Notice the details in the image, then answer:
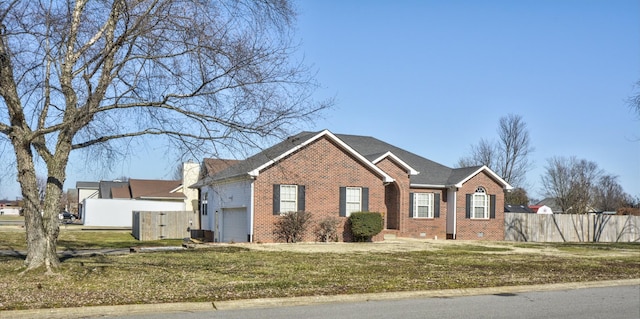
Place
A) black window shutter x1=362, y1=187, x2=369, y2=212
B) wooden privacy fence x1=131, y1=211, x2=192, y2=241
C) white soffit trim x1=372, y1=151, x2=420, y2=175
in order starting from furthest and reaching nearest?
wooden privacy fence x1=131, y1=211, x2=192, y2=241, white soffit trim x1=372, y1=151, x2=420, y2=175, black window shutter x1=362, y1=187, x2=369, y2=212

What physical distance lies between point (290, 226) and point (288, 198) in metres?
1.35

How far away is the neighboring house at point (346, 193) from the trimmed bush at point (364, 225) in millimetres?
509

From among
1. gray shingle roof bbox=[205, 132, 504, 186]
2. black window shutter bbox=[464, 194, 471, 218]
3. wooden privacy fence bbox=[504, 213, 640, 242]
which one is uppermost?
gray shingle roof bbox=[205, 132, 504, 186]

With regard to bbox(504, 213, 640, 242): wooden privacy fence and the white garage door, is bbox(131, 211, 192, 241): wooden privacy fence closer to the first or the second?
the white garage door

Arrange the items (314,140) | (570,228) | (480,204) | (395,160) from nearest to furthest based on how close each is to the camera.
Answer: (314,140) < (395,160) < (480,204) < (570,228)

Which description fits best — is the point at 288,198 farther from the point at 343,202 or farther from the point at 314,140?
the point at 314,140

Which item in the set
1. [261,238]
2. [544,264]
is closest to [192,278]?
[544,264]

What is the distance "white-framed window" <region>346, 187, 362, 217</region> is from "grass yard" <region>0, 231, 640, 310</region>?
8.39 meters

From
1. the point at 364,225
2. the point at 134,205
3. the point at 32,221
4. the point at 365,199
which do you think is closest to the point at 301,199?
the point at 364,225

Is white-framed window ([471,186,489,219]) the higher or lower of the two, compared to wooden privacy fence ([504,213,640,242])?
higher

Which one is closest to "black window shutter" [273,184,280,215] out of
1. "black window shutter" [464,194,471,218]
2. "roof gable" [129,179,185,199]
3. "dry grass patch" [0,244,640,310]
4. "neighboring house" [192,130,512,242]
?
"neighboring house" [192,130,512,242]

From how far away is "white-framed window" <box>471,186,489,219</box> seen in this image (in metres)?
34.3

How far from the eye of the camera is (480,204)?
113 feet

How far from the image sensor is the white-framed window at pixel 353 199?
29.2 m
